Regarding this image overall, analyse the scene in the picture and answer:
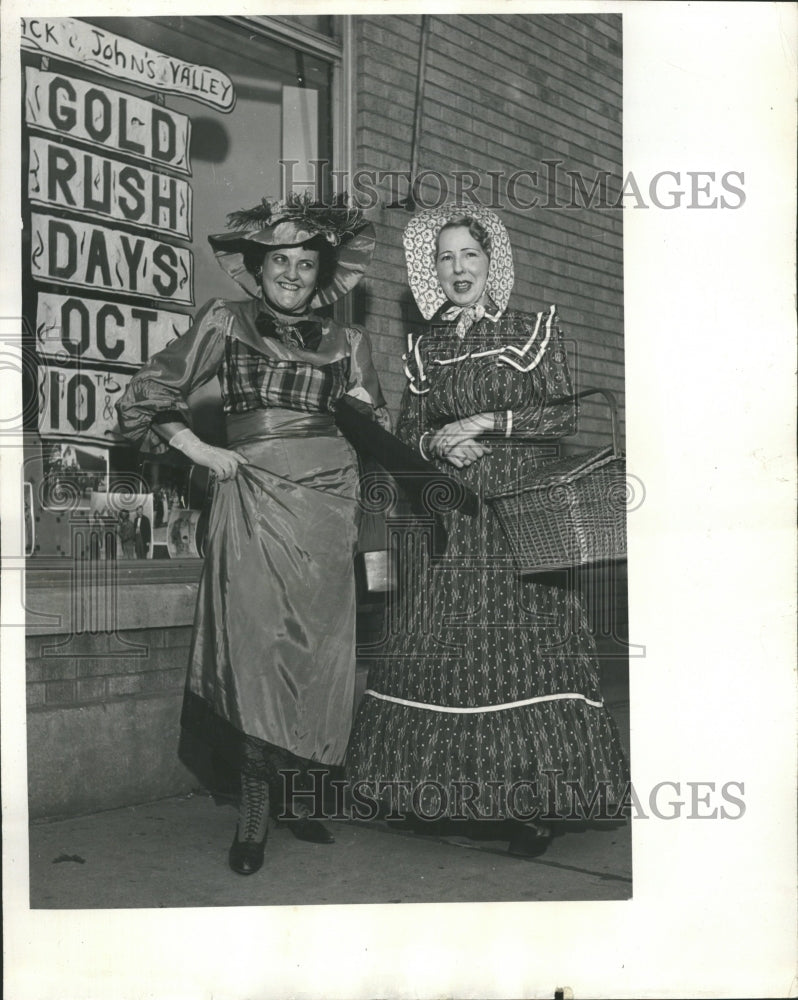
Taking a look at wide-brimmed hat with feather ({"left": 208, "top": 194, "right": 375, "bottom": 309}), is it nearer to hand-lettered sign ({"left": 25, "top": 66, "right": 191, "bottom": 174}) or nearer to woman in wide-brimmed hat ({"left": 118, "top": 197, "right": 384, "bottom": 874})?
woman in wide-brimmed hat ({"left": 118, "top": 197, "right": 384, "bottom": 874})

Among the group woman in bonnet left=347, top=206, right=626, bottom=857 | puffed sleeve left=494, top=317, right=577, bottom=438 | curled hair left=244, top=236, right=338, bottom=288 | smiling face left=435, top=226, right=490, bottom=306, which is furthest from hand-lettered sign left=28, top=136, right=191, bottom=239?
puffed sleeve left=494, top=317, right=577, bottom=438

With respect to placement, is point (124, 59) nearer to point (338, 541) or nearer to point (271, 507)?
point (271, 507)

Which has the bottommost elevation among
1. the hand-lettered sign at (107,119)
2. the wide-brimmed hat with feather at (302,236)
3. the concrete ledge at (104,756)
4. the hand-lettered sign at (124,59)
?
the concrete ledge at (104,756)

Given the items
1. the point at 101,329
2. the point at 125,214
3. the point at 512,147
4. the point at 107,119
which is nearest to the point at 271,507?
the point at 101,329

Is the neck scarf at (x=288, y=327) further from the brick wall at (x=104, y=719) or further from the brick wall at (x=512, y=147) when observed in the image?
the brick wall at (x=104, y=719)

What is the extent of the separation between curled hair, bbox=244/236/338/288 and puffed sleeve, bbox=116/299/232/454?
0.20 metres

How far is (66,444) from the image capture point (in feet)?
14.4

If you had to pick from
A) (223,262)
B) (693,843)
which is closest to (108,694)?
(223,262)

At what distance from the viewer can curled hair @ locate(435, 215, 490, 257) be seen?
4207mm

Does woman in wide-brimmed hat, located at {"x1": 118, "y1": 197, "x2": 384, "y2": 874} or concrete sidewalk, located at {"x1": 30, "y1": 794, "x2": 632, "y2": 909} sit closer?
concrete sidewalk, located at {"x1": 30, "y1": 794, "x2": 632, "y2": 909}

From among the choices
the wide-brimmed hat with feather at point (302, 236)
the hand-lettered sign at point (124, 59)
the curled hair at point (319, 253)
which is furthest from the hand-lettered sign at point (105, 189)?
the curled hair at point (319, 253)

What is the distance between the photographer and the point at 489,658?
412cm

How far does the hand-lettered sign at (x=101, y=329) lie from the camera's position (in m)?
4.36

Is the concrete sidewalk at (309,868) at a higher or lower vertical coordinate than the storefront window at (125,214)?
lower
